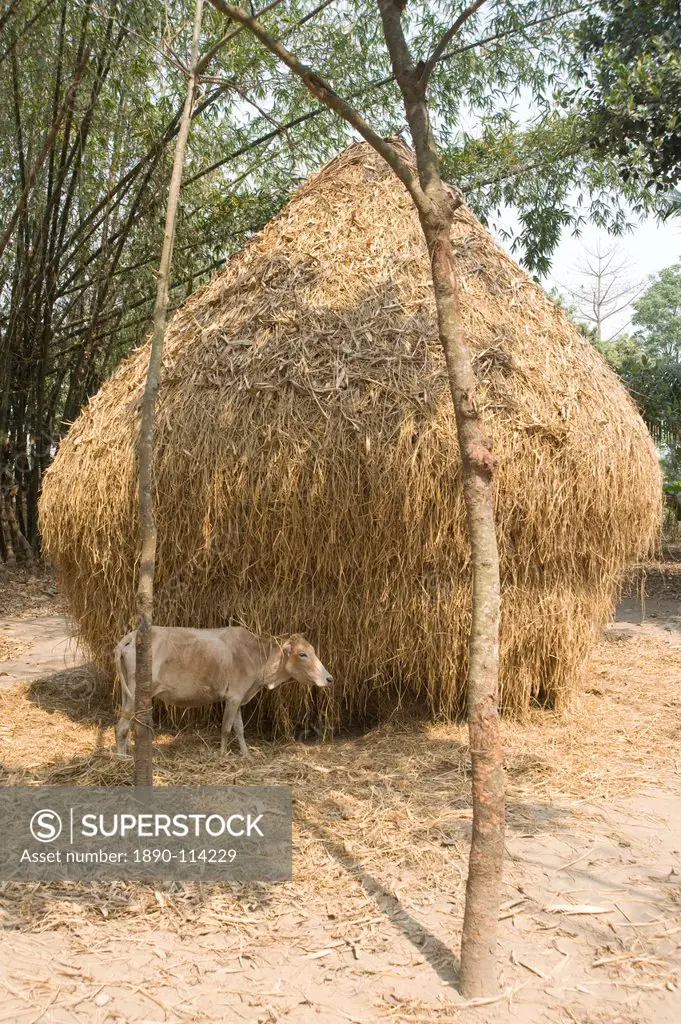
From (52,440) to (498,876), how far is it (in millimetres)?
10724

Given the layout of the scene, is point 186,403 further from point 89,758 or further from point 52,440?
point 52,440

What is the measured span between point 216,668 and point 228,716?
306mm

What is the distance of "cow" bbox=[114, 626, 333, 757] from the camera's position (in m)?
4.72

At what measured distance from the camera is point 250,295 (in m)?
5.70

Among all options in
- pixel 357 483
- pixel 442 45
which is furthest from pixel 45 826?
pixel 442 45

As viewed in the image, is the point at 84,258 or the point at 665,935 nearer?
the point at 665,935

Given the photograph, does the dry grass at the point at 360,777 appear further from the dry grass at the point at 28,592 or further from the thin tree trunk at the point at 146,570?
the dry grass at the point at 28,592

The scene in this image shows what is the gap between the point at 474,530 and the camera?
9.46 feet

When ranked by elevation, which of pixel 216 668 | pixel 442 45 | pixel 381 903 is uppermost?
pixel 442 45

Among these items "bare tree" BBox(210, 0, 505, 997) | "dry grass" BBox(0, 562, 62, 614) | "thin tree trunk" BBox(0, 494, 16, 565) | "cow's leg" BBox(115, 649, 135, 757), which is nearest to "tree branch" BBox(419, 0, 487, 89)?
"bare tree" BBox(210, 0, 505, 997)

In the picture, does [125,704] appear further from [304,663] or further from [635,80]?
[635,80]

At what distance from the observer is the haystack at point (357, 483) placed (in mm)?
4914

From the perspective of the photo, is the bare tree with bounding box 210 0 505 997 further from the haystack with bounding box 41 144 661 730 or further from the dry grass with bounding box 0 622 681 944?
the haystack with bounding box 41 144 661 730

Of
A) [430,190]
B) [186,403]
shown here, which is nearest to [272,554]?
[186,403]
